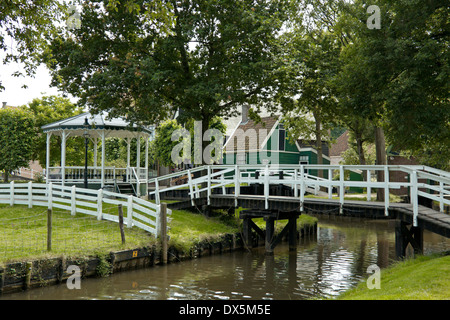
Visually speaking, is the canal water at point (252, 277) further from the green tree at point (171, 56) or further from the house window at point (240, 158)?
the house window at point (240, 158)

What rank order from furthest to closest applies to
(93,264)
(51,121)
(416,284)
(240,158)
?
(240,158)
(51,121)
(93,264)
(416,284)

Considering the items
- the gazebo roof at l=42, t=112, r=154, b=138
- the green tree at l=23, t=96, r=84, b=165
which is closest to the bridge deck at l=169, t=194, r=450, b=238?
the gazebo roof at l=42, t=112, r=154, b=138

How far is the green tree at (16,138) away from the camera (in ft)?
109

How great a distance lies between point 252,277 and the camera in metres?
14.3

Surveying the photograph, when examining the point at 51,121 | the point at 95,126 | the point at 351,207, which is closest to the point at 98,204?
the point at 95,126

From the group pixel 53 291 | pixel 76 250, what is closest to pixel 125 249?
pixel 76 250

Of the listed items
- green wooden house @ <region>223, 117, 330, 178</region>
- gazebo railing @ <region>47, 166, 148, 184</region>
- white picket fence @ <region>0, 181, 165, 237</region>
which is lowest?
white picket fence @ <region>0, 181, 165, 237</region>

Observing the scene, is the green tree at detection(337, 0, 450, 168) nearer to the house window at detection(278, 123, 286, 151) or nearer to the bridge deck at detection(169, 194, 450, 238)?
the bridge deck at detection(169, 194, 450, 238)

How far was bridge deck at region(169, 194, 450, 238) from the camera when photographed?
12.0 m

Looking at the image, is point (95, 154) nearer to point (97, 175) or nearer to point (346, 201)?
point (97, 175)

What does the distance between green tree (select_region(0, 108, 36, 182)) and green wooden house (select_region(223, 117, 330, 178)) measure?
19.3 meters

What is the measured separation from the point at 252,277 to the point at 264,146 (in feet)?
92.4

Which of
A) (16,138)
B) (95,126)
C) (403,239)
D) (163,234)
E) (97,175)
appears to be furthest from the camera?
(16,138)

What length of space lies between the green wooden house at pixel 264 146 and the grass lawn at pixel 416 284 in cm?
3049
